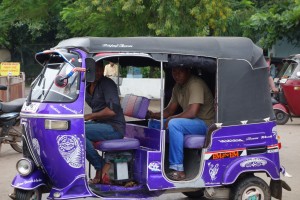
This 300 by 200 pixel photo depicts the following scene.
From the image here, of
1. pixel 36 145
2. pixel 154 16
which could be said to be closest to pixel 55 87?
pixel 36 145

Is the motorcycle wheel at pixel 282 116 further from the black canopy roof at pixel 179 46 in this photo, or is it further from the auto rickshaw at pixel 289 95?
the black canopy roof at pixel 179 46

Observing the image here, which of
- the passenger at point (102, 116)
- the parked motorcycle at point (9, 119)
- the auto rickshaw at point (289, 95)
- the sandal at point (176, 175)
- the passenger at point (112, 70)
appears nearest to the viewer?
the passenger at point (102, 116)

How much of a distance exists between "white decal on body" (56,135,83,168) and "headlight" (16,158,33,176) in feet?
1.33

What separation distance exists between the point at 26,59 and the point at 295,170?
2823cm

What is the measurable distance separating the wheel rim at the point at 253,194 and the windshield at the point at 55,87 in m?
2.27

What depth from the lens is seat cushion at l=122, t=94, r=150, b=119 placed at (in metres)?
7.77

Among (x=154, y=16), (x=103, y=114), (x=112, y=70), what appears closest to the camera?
(x=103, y=114)

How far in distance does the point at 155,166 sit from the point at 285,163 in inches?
182

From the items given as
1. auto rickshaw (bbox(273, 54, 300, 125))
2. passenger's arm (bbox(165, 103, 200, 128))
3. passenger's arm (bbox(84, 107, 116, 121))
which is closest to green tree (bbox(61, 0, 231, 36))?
auto rickshaw (bbox(273, 54, 300, 125))

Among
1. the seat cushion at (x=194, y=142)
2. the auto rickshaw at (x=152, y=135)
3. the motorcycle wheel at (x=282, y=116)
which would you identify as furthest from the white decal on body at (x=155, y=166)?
the motorcycle wheel at (x=282, y=116)

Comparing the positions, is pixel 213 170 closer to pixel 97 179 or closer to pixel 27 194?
pixel 97 179

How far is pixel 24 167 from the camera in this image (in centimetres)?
656

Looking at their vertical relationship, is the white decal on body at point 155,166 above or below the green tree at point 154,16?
below

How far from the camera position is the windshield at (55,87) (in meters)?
6.51
